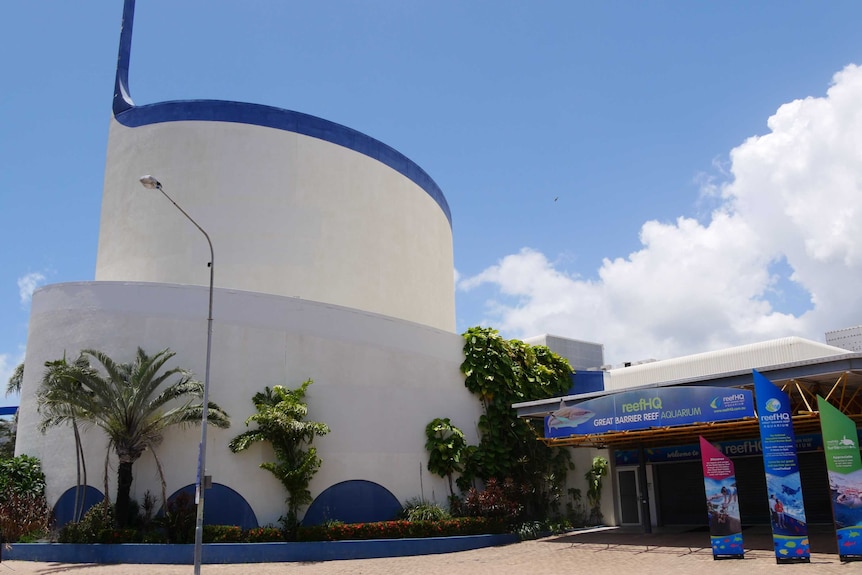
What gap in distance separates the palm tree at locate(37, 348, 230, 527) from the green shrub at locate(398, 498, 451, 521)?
22.0 feet

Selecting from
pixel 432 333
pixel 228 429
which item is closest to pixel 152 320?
pixel 228 429

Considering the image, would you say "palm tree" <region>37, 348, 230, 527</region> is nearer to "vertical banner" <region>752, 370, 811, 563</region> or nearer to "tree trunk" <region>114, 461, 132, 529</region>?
"tree trunk" <region>114, 461, 132, 529</region>

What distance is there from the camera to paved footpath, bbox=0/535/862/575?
16.2 meters

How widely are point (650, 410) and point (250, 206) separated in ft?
53.4

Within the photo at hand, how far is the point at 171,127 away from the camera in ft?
91.4

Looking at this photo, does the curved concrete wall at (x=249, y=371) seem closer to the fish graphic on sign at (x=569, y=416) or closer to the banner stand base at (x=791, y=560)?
the fish graphic on sign at (x=569, y=416)

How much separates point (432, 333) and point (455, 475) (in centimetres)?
524

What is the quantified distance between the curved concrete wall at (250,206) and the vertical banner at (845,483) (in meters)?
17.5

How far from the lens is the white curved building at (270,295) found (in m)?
22.0

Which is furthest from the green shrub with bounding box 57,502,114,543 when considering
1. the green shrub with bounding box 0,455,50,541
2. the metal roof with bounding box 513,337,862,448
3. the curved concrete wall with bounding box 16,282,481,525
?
the metal roof with bounding box 513,337,862,448

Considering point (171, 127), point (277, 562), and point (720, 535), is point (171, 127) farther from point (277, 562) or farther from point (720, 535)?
point (720, 535)

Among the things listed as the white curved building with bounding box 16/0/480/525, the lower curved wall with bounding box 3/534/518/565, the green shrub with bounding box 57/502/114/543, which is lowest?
the lower curved wall with bounding box 3/534/518/565

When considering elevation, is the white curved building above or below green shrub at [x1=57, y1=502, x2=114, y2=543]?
above

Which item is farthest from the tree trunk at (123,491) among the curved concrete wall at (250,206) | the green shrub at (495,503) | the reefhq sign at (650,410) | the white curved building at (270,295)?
the reefhq sign at (650,410)
